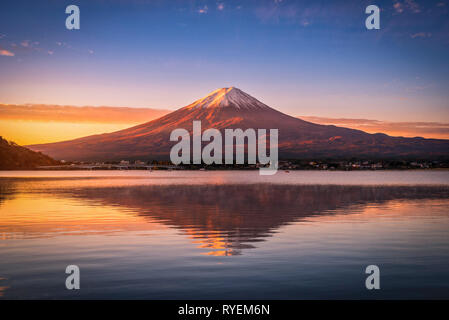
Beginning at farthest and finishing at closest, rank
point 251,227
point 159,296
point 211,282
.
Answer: point 251,227, point 211,282, point 159,296

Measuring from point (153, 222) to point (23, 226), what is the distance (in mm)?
6343

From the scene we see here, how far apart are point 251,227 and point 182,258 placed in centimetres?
909

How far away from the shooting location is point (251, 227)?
24.5m

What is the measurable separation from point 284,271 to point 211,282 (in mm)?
2409

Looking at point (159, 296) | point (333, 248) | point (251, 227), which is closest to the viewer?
point (159, 296)
